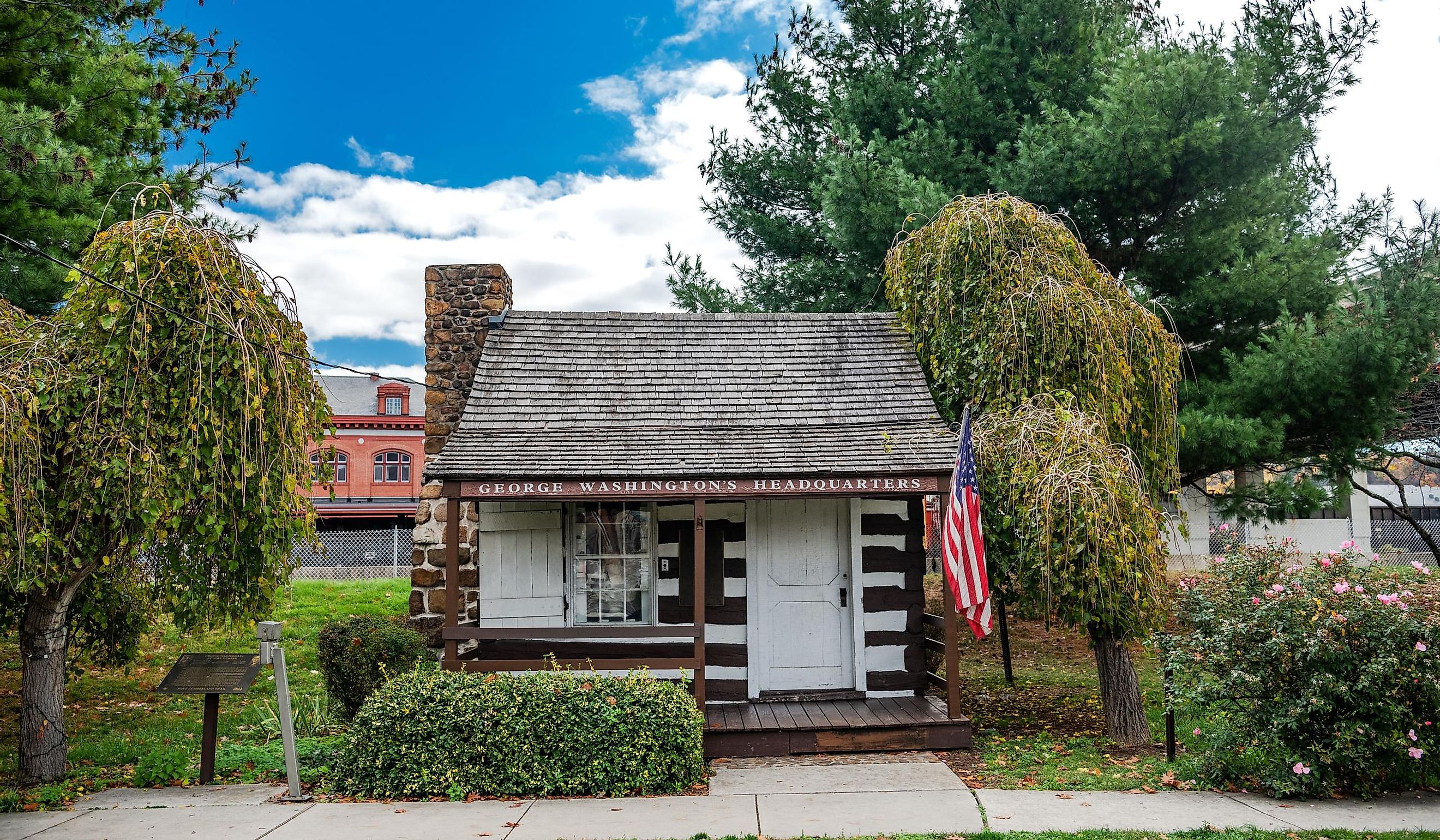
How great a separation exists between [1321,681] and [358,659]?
28.2ft

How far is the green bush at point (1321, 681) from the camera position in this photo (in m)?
6.85

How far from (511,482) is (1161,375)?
24.4 ft

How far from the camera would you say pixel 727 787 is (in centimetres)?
771

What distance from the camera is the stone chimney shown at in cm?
1177

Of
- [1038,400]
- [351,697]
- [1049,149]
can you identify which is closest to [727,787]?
[351,697]

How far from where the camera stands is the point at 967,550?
8.49 m

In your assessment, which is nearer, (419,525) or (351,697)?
(351,697)

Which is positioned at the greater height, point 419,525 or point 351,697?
point 419,525

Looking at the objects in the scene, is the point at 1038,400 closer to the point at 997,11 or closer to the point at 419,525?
the point at 419,525

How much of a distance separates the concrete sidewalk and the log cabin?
5.31 feet

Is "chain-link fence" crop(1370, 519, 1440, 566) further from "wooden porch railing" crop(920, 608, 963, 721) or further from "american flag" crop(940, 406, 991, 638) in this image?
"american flag" crop(940, 406, 991, 638)

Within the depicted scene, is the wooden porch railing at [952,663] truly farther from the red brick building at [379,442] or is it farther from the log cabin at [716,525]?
the red brick building at [379,442]

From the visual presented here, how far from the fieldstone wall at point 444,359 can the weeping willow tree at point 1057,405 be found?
537 cm

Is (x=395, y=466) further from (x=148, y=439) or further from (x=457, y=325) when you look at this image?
(x=148, y=439)
